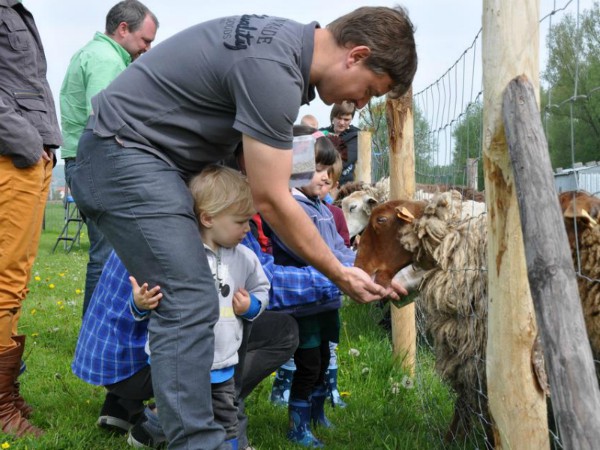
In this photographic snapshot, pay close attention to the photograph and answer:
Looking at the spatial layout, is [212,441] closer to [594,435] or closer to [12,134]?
[594,435]

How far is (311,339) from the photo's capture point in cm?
378

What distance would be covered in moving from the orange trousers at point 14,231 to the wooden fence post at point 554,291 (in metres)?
2.54

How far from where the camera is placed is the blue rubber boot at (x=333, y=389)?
4320 mm

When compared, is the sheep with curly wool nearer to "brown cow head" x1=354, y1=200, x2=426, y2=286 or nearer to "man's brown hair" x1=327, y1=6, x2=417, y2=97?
"brown cow head" x1=354, y1=200, x2=426, y2=286

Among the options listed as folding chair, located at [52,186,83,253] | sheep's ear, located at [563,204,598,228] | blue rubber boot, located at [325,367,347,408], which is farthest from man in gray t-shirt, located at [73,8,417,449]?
folding chair, located at [52,186,83,253]

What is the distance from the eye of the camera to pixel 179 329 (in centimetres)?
251

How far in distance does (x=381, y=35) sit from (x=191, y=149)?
2.54 ft

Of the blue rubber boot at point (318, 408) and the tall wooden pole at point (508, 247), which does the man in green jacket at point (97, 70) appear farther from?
the tall wooden pole at point (508, 247)

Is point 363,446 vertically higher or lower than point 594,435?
lower

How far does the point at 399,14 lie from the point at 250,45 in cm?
55

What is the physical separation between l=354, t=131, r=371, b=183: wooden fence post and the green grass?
2.27m

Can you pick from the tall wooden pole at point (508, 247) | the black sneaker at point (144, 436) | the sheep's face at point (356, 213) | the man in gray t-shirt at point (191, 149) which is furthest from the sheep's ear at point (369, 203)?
the tall wooden pole at point (508, 247)

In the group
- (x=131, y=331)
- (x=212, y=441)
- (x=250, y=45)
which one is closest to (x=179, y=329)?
(x=212, y=441)

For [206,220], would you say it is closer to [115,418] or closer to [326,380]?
[115,418]
